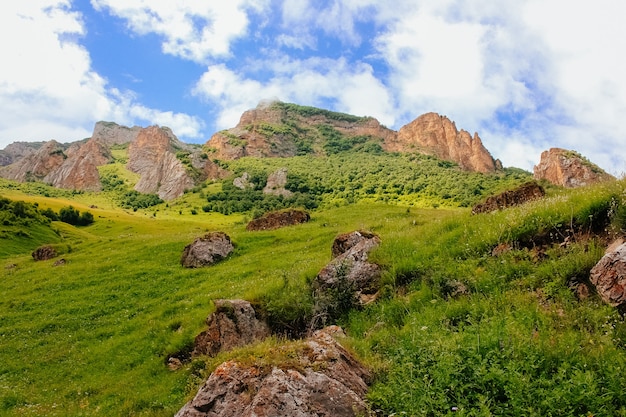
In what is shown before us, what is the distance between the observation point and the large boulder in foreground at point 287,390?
606 cm

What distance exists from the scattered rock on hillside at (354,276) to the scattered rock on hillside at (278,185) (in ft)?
385

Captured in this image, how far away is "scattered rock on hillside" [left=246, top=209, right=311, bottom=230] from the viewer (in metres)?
39.9

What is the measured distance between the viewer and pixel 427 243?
12.7 m

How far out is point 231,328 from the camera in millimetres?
12883

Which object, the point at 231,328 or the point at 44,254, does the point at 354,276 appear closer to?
the point at 231,328

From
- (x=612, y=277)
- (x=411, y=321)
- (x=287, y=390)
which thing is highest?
(x=612, y=277)

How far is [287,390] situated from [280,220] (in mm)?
34478

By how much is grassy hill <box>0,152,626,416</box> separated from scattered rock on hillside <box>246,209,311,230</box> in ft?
30.4

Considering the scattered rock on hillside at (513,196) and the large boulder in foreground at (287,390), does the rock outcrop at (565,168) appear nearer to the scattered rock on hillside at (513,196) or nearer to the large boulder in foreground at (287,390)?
the scattered rock on hillside at (513,196)

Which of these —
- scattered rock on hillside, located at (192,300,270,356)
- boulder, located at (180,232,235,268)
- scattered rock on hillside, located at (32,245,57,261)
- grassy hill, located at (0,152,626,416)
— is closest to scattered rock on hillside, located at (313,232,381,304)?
grassy hill, located at (0,152,626,416)

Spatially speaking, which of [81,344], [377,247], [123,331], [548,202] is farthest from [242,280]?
[548,202]

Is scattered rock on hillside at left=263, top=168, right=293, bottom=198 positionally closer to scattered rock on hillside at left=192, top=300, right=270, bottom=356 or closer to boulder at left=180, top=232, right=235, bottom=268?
boulder at left=180, top=232, right=235, bottom=268

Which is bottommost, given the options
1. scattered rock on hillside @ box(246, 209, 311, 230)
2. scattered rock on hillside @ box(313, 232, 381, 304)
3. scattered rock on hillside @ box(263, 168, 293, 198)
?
scattered rock on hillside @ box(313, 232, 381, 304)

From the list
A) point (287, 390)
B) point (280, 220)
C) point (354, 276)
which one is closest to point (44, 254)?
point (280, 220)
